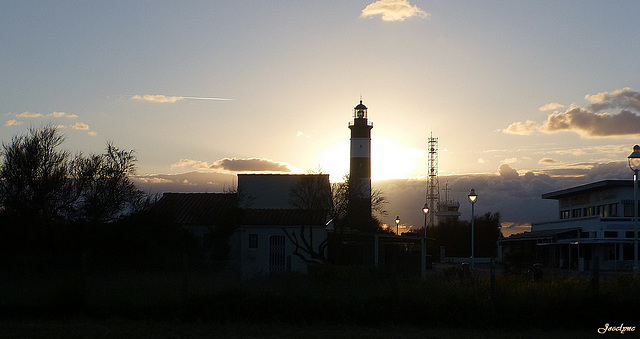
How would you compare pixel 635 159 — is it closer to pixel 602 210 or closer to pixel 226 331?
pixel 226 331

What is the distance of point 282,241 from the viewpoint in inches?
1361

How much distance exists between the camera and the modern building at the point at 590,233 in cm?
4931

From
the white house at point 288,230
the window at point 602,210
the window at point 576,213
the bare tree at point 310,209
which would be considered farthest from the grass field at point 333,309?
the window at point 576,213

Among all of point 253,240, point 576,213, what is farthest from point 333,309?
point 576,213

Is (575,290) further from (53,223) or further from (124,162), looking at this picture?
(124,162)

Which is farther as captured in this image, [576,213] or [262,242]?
[576,213]

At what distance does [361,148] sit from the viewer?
5331 cm

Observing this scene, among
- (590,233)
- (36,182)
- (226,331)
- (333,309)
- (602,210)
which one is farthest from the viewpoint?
(602,210)

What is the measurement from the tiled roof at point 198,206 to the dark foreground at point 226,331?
20282 mm

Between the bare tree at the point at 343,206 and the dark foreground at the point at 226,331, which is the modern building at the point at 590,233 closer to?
the bare tree at the point at 343,206

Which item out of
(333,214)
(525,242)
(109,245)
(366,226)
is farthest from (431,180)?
(109,245)

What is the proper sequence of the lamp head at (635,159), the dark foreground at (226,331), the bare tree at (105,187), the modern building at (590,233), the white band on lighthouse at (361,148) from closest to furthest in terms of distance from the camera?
1. the dark foreground at (226,331)
2. the lamp head at (635,159)
3. the bare tree at (105,187)
4. the modern building at (590,233)
5. the white band on lighthouse at (361,148)

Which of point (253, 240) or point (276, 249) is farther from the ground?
point (253, 240)

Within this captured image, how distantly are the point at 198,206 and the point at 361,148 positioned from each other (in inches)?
749
